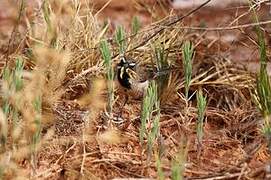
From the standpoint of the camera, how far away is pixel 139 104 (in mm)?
2846

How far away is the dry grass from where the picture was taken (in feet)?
7.50

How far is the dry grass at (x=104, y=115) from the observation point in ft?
7.50

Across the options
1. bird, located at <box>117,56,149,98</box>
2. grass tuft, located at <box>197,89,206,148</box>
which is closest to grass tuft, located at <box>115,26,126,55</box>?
bird, located at <box>117,56,149,98</box>

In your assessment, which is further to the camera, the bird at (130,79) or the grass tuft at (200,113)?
the bird at (130,79)

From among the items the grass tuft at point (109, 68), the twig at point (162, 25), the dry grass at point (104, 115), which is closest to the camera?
the dry grass at point (104, 115)

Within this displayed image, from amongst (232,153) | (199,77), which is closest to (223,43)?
(199,77)

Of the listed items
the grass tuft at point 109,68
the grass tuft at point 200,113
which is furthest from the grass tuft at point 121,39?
the grass tuft at point 200,113

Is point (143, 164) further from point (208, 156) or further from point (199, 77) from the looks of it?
point (199, 77)

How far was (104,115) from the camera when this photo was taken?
2633mm

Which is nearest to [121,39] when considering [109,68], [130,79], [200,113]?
[130,79]

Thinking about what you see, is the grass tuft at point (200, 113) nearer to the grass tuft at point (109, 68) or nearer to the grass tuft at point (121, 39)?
the grass tuft at point (109, 68)

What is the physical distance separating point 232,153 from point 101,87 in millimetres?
577

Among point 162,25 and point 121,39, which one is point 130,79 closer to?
point 121,39

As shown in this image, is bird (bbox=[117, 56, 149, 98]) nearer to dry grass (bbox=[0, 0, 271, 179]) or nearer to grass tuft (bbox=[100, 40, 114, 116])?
dry grass (bbox=[0, 0, 271, 179])
